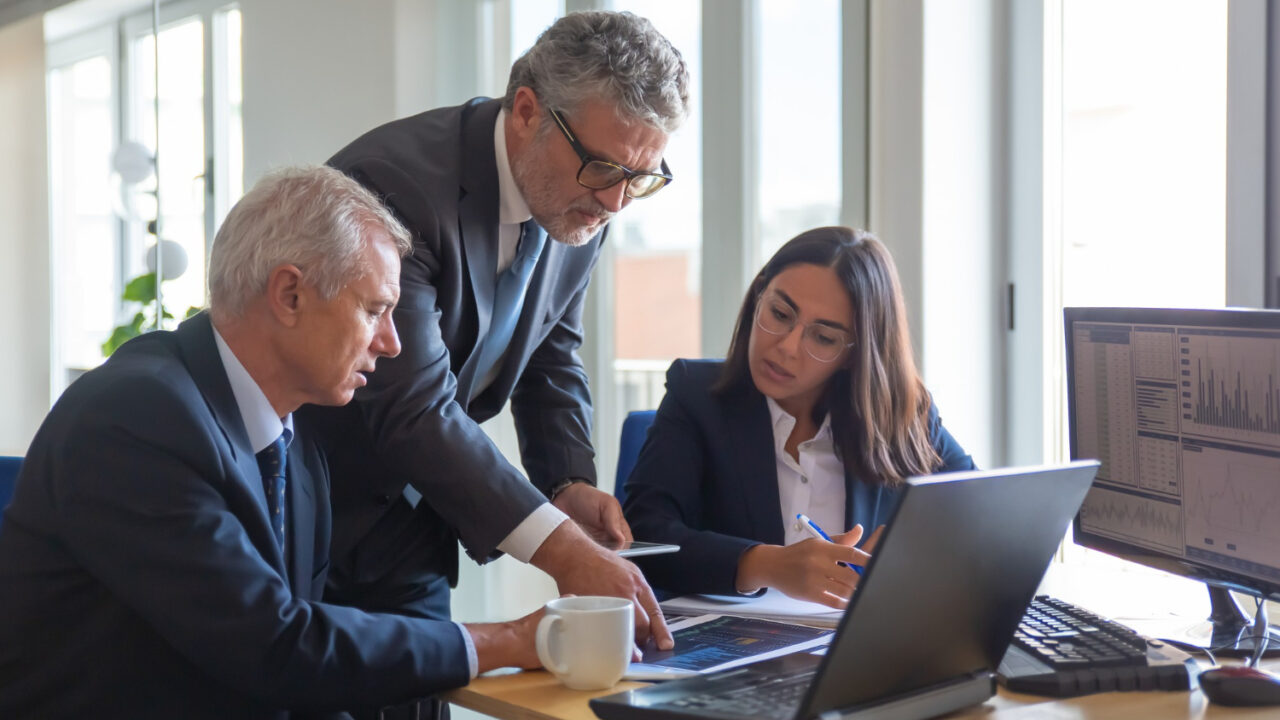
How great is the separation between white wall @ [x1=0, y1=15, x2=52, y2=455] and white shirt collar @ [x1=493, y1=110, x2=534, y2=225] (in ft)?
6.50

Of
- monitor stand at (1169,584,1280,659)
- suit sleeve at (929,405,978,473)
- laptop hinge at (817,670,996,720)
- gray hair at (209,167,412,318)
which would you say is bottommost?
monitor stand at (1169,584,1280,659)

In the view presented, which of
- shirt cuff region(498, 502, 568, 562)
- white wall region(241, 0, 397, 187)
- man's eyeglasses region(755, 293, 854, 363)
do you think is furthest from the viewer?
white wall region(241, 0, 397, 187)

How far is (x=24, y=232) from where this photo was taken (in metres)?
3.20

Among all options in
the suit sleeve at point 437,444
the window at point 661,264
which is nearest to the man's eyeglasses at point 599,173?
the suit sleeve at point 437,444

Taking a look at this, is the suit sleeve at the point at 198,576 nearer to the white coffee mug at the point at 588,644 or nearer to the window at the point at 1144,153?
the white coffee mug at the point at 588,644

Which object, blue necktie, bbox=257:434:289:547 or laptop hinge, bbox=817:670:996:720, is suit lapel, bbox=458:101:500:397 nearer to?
blue necktie, bbox=257:434:289:547

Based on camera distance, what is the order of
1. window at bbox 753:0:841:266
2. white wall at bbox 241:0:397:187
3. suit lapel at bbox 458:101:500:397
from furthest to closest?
white wall at bbox 241:0:397:187 < window at bbox 753:0:841:266 < suit lapel at bbox 458:101:500:397

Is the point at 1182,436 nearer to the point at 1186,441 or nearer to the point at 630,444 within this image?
the point at 1186,441

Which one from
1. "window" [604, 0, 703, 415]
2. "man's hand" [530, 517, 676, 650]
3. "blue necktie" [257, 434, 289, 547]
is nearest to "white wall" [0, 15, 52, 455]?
"window" [604, 0, 703, 415]

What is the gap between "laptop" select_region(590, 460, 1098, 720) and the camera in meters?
0.98

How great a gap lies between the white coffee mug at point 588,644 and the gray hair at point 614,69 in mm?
776

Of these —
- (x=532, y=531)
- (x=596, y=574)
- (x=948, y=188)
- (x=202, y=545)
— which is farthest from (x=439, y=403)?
(x=948, y=188)

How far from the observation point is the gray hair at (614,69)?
167 cm

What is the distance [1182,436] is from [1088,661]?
349mm
